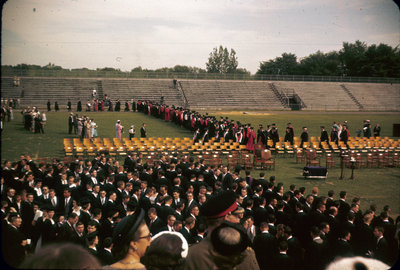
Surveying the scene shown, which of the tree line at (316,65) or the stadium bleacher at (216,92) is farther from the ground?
the tree line at (316,65)

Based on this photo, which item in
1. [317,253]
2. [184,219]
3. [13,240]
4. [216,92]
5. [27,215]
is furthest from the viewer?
[216,92]

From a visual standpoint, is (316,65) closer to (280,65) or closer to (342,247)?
(280,65)

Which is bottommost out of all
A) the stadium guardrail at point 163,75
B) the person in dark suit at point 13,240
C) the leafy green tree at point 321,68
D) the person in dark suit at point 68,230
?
the person in dark suit at point 68,230

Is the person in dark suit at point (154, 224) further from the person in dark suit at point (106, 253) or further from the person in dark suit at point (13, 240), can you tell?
the person in dark suit at point (13, 240)

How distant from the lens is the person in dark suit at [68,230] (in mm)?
6996

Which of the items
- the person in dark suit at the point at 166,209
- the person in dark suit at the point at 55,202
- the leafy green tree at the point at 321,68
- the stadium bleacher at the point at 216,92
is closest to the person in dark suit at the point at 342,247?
the person in dark suit at the point at 166,209

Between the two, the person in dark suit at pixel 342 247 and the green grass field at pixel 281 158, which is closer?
the person in dark suit at pixel 342 247

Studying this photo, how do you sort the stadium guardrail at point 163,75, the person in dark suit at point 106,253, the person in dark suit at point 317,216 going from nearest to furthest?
1. the person in dark suit at point 106,253
2. the person in dark suit at point 317,216
3. the stadium guardrail at point 163,75

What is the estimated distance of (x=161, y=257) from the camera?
229 cm

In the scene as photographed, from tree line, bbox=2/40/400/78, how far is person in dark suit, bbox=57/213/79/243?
161 ft

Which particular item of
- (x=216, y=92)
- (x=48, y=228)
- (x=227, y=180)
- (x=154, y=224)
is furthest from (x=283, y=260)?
(x=216, y=92)

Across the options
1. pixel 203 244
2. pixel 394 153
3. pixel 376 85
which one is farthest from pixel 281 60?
pixel 203 244

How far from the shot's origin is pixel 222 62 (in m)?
103

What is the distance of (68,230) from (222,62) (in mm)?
98792
